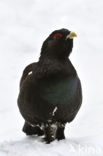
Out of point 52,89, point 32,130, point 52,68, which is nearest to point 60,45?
point 52,68

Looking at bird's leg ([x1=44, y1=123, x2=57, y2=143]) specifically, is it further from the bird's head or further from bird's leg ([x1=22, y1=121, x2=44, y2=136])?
the bird's head

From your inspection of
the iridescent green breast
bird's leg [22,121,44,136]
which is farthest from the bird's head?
bird's leg [22,121,44,136]

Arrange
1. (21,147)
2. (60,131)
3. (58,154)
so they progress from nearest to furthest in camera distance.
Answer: (58,154), (21,147), (60,131)

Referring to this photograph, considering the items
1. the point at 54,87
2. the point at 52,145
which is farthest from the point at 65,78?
the point at 52,145

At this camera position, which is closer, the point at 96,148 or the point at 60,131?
the point at 96,148

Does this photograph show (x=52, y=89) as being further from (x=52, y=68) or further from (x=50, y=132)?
(x=50, y=132)

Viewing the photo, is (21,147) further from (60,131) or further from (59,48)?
(59,48)

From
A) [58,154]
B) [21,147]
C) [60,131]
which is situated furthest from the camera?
[60,131]

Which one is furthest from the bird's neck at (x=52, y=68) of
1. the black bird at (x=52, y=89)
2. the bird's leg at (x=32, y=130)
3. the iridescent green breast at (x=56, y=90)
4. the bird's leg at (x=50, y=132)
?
the bird's leg at (x=32, y=130)
